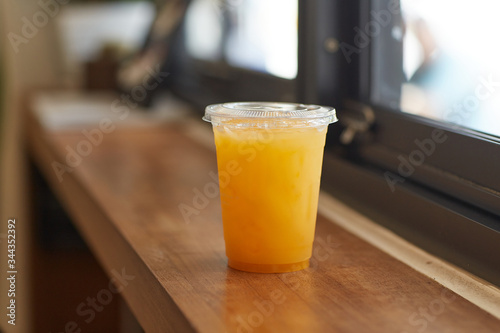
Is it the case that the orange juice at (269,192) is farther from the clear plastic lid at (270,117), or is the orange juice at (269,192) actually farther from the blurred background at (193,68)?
the blurred background at (193,68)

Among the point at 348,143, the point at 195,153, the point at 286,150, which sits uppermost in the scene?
the point at 286,150

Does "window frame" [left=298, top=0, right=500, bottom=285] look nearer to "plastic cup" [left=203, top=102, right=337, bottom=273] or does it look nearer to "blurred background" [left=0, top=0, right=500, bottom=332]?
"blurred background" [left=0, top=0, right=500, bottom=332]

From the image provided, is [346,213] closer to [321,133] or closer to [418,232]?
[418,232]

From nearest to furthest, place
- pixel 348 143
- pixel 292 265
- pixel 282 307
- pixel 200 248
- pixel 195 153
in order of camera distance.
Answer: pixel 282 307, pixel 292 265, pixel 200 248, pixel 348 143, pixel 195 153

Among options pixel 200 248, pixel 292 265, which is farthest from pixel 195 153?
pixel 292 265

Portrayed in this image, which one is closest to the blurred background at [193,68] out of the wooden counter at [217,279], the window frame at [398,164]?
the window frame at [398,164]

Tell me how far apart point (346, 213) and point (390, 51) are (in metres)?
0.30

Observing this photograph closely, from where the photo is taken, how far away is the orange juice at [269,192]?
0.73m

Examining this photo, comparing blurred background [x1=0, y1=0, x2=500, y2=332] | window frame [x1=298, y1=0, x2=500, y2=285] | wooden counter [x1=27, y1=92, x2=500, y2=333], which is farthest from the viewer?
blurred background [x1=0, y1=0, x2=500, y2=332]

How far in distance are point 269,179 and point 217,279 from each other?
136mm

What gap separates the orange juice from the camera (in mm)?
727

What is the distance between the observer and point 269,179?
73 centimetres

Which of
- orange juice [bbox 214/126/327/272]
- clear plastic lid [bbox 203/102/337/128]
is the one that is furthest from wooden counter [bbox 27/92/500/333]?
clear plastic lid [bbox 203/102/337/128]

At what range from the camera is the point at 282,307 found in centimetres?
66
